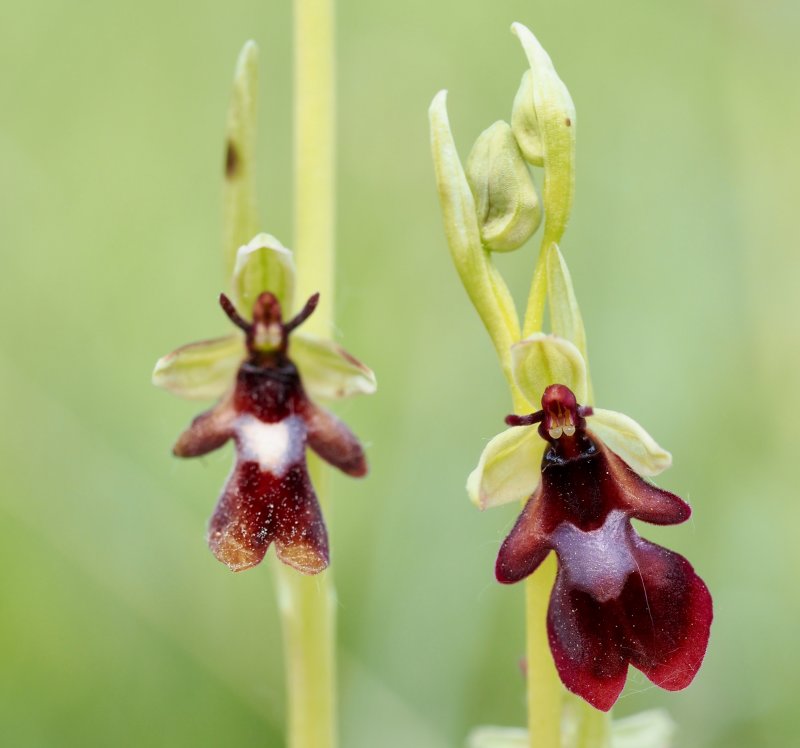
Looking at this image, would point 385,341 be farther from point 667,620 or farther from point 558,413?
point 667,620

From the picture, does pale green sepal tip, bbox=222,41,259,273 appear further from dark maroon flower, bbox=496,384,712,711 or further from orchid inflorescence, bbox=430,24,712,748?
dark maroon flower, bbox=496,384,712,711

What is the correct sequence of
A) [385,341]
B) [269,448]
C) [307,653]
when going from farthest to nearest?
[385,341]
[307,653]
[269,448]

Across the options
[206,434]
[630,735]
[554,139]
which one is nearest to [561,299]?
[554,139]

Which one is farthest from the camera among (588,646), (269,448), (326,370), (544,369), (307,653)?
(307,653)

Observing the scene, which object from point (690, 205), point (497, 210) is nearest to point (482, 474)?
point (497, 210)

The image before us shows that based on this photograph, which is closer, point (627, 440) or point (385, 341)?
point (627, 440)

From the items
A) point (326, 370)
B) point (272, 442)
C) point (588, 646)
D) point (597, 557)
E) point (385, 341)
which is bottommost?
point (588, 646)

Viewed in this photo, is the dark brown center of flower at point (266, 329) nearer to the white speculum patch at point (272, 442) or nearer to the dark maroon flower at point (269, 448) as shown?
the dark maroon flower at point (269, 448)
